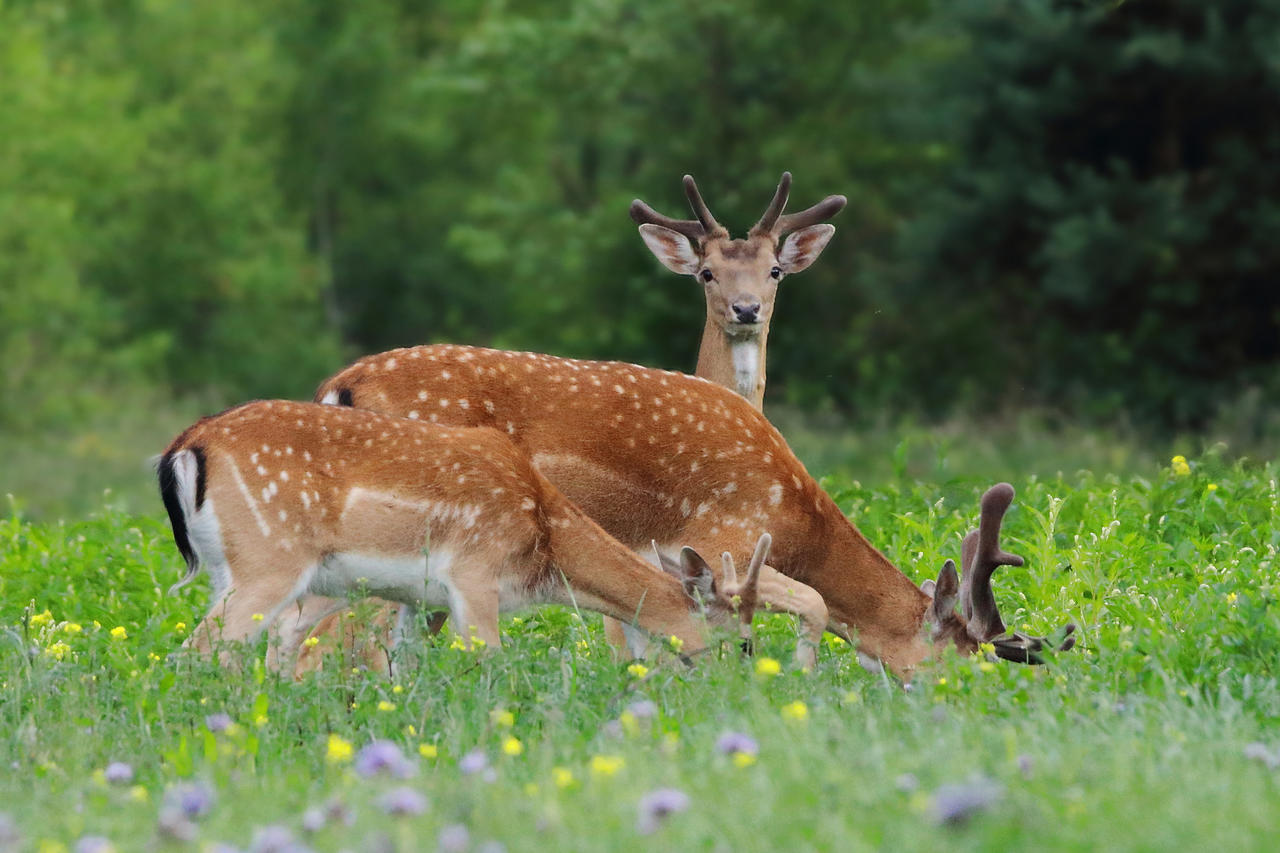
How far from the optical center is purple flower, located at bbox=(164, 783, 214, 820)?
377cm

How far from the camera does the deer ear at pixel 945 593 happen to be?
6.51 meters

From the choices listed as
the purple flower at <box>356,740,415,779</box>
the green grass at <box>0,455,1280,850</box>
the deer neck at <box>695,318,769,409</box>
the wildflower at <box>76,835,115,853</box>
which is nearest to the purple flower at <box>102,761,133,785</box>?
the green grass at <box>0,455,1280,850</box>

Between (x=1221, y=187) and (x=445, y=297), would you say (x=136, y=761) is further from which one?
(x=445, y=297)

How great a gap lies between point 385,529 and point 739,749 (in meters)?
2.66

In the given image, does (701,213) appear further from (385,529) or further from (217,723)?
(217,723)

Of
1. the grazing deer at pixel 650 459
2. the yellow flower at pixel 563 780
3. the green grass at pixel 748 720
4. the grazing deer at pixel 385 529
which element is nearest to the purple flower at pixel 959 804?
the green grass at pixel 748 720

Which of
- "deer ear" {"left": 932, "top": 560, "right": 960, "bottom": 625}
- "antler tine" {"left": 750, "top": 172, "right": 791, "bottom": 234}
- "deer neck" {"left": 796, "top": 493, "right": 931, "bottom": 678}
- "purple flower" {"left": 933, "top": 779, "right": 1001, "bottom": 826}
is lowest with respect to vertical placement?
"deer neck" {"left": 796, "top": 493, "right": 931, "bottom": 678}

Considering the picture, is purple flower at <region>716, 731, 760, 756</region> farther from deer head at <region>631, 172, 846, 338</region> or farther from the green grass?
deer head at <region>631, 172, 846, 338</region>

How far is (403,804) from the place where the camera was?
3.45 metres

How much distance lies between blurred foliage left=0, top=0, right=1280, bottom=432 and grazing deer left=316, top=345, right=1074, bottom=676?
11.8 metres

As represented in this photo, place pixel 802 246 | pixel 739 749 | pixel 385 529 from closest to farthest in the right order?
1. pixel 739 749
2. pixel 385 529
3. pixel 802 246

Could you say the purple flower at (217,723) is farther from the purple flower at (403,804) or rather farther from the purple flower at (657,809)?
the purple flower at (657,809)

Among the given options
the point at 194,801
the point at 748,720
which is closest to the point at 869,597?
the point at 748,720

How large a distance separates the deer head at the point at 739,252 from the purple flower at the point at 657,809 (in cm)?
532
